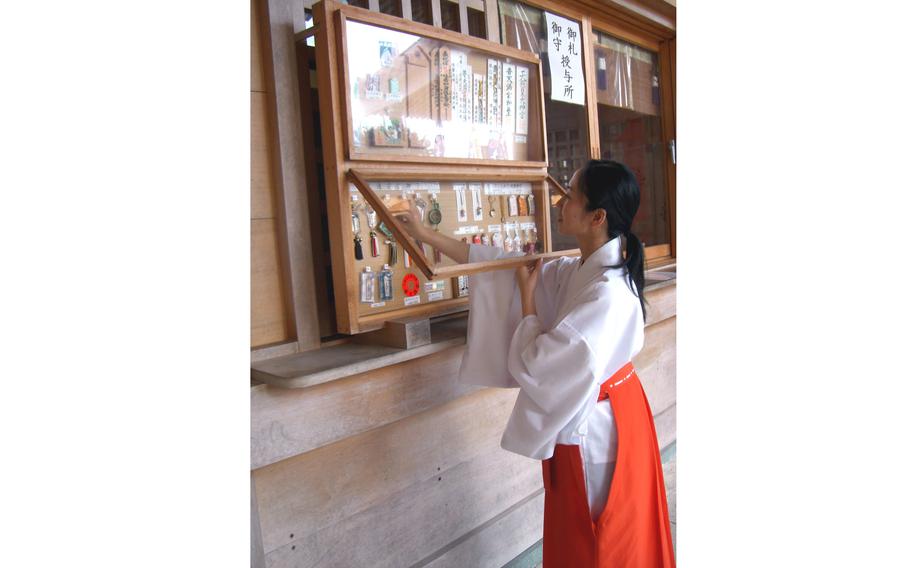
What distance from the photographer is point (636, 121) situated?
3197 mm

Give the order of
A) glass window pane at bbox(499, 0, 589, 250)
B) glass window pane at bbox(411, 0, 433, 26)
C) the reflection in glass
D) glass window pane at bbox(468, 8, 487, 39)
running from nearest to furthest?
the reflection in glass < glass window pane at bbox(411, 0, 433, 26) < glass window pane at bbox(468, 8, 487, 39) < glass window pane at bbox(499, 0, 589, 250)

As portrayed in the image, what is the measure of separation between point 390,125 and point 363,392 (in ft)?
2.44

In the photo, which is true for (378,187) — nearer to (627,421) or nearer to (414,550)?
(627,421)

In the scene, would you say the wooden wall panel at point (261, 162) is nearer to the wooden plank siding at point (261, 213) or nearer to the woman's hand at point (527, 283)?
the wooden plank siding at point (261, 213)

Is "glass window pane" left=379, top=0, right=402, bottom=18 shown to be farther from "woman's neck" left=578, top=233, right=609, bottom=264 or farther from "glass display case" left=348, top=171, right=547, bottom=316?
"woman's neck" left=578, top=233, right=609, bottom=264

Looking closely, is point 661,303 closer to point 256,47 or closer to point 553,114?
point 553,114

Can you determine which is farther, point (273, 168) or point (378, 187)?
point (378, 187)

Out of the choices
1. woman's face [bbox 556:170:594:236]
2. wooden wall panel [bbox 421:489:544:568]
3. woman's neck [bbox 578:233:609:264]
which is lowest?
wooden wall panel [bbox 421:489:544:568]

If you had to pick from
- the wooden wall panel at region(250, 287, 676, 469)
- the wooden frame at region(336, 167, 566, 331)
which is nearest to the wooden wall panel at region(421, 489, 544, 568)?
the wooden wall panel at region(250, 287, 676, 469)

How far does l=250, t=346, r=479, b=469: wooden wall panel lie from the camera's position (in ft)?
4.74

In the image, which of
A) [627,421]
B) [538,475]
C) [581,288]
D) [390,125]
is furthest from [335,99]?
[538,475]

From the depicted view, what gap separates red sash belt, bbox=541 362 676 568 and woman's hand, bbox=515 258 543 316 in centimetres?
30

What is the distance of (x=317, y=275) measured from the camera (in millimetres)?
1692

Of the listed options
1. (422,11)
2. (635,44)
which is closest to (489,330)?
(422,11)
